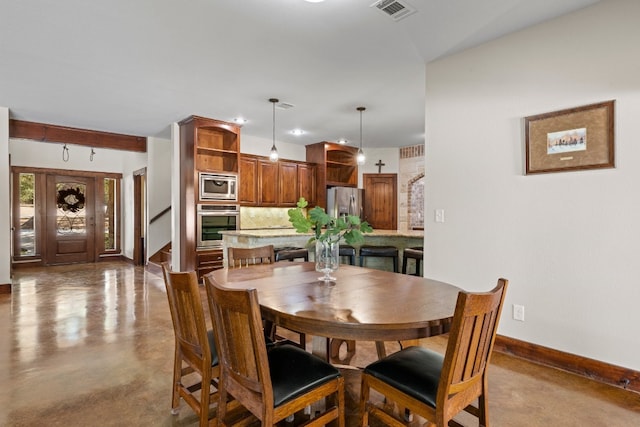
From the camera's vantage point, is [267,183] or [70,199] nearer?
[267,183]

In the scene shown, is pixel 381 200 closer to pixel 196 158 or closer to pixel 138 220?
pixel 196 158

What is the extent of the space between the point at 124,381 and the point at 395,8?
3287 mm

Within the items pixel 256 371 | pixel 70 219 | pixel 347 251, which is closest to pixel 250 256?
pixel 256 371

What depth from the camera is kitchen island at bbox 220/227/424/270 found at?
14.0 feet

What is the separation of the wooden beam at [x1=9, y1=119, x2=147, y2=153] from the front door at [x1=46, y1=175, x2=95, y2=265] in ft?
8.11

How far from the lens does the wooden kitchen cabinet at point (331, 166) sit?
705 centimetres

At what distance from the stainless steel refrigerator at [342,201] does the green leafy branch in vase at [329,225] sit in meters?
4.83

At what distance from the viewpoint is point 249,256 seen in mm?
2814

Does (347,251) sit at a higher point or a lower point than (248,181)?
lower

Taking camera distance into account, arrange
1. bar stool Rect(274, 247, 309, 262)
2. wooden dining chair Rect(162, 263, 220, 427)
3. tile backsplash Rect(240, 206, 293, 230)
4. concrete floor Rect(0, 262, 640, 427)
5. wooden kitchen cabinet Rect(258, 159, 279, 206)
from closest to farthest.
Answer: wooden dining chair Rect(162, 263, 220, 427), concrete floor Rect(0, 262, 640, 427), bar stool Rect(274, 247, 309, 262), wooden kitchen cabinet Rect(258, 159, 279, 206), tile backsplash Rect(240, 206, 293, 230)

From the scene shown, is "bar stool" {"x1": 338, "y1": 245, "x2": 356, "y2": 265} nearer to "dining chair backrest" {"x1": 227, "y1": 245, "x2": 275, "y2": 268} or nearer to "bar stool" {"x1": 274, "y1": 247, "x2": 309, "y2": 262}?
"bar stool" {"x1": 274, "y1": 247, "x2": 309, "y2": 262}

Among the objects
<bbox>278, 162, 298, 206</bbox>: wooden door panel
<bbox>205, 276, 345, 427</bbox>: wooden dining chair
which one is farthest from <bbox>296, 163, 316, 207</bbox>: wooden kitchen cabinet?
<bbox>205, 276, 345, 427</bbox>: wooden dining chair

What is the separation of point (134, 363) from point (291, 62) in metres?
3.00

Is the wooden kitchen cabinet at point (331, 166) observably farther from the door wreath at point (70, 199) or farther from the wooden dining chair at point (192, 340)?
the door wreath at point (70, 199)
